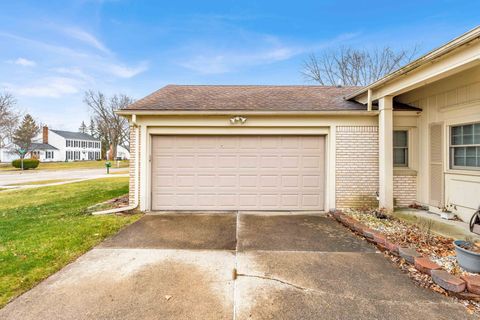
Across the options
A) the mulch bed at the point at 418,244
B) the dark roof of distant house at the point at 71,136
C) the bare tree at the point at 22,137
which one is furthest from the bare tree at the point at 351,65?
the dark roof of distant house at the point at 71,136

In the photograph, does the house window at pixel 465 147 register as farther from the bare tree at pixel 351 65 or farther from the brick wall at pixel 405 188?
the bare tree at pixel 351 65

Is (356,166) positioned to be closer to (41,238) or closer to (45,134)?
(41,238)

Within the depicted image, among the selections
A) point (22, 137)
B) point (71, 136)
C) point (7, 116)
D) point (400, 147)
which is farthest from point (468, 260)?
point (71, 136)

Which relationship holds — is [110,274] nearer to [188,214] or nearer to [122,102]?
[188,214]

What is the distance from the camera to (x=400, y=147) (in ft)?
21.9

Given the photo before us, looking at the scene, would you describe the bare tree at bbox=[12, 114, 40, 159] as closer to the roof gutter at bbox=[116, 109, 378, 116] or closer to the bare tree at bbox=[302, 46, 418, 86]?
the roof gutter at bbox=[116, 109, 378, 116]

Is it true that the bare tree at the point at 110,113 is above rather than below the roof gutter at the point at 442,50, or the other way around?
above

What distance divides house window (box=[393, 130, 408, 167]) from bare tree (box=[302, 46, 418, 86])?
53.3 ft

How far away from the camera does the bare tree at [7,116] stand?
104 ft

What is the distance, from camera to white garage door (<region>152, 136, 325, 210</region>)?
668cm

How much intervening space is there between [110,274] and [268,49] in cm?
1565

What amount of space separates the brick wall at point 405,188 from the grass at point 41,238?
7.23 metres

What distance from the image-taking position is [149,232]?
4914 mm

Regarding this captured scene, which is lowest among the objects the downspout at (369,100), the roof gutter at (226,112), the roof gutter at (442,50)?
the roof gutter at (226,112)
